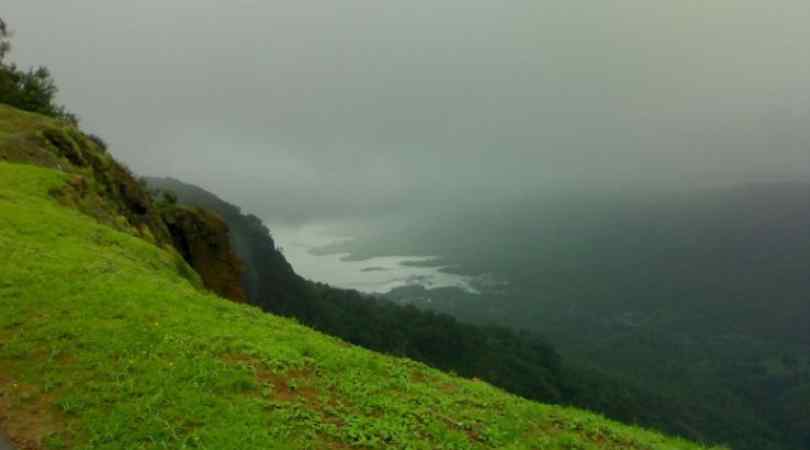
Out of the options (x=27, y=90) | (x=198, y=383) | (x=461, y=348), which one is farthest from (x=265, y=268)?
(x=198, y=383)

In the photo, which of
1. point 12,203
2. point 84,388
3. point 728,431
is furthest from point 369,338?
point 84,388

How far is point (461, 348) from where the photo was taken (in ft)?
567

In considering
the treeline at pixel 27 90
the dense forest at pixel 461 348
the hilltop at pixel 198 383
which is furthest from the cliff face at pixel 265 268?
the hilltop at pixel 198 383

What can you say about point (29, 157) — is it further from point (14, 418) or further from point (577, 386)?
point (577, 386)

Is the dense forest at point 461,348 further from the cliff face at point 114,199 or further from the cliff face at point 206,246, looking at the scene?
the cliff face at point 114,199

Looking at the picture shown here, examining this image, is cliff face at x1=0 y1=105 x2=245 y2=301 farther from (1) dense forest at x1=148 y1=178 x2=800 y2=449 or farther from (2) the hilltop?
(1) dense forest at x1=148 y1=178 x2=800 y2=449

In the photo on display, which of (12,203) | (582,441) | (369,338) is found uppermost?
(12,203)

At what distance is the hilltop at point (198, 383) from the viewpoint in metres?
11.5

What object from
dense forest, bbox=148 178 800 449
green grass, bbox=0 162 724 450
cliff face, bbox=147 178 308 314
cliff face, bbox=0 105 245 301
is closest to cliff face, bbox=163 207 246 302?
cliff face, bbox=0 105 245 301

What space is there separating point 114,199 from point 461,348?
146 m

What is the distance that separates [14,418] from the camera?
11422mm

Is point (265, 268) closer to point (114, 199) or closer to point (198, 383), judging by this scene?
point (114, 199)

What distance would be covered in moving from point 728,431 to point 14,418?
221 meters

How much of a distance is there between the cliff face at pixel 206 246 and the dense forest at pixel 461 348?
9876 centimetres
